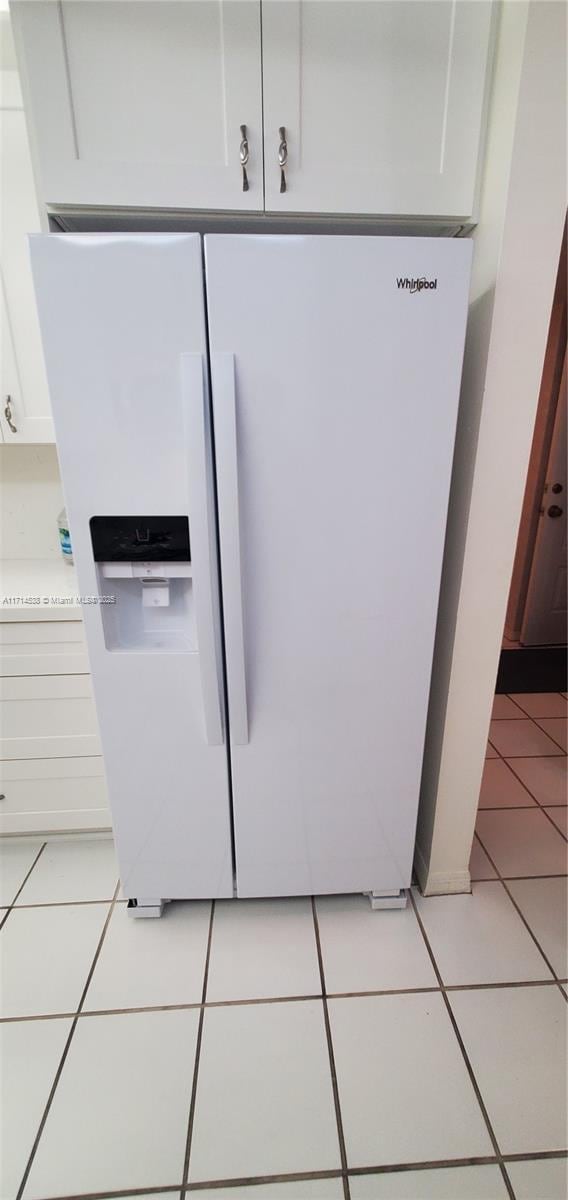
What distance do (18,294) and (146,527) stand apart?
0.94 meters

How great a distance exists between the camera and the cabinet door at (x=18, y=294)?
132 centimetres

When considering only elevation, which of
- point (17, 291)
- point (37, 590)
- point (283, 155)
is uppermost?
point (283, 155)

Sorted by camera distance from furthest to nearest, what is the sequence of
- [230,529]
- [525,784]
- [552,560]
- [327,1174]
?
1. [552,560]
2. [525,784]
3. [230,529]
4. [327,1174]

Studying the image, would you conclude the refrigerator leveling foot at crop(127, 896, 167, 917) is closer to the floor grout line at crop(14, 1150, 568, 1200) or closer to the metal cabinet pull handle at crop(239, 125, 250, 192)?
the floor grout line at crop(14, 1150, 568, 1200)

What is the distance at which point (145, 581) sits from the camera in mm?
1207

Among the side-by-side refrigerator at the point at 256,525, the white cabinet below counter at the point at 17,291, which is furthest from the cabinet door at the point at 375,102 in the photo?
the white cabinet below counter at the point at 17,291

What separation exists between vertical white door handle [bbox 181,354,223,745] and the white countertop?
0.53 m

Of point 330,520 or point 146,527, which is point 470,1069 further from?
point 146,527

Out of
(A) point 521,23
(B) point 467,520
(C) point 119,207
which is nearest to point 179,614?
(B) point 467,520

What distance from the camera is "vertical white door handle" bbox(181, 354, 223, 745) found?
39.0 inches

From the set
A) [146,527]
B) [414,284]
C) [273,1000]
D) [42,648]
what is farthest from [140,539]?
[273,1000]

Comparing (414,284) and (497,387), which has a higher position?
(414,284)

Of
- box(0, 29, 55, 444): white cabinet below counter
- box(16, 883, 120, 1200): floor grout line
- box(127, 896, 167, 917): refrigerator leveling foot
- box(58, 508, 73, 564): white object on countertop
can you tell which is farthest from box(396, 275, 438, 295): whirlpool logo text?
box(16, 883, 120, 1200): floor grout line

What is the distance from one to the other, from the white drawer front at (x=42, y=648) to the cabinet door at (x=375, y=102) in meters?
1.24
